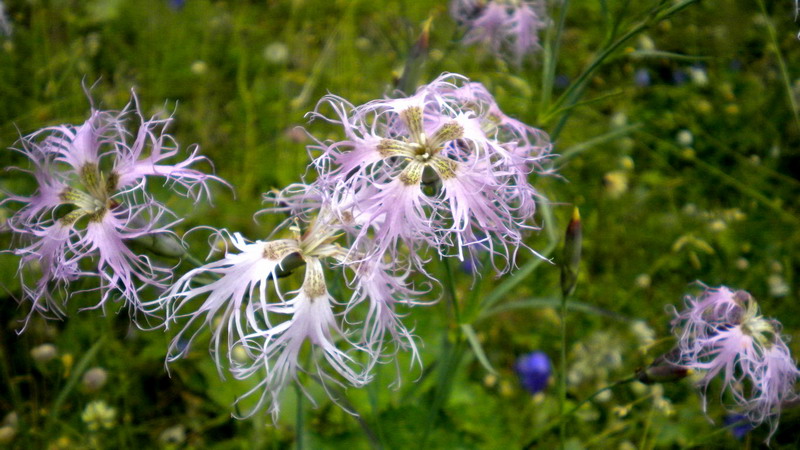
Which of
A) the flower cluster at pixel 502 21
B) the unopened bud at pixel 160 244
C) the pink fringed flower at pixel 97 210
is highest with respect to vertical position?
the pink fringed flower at pixel 97 210

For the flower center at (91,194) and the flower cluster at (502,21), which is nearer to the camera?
the flower center at (91,194)

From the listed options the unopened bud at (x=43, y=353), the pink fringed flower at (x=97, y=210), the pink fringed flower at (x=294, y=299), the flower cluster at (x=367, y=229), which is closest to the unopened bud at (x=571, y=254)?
the flower cluster at (x=367, y=229)

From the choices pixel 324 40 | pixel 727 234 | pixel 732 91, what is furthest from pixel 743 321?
pixel 324 40

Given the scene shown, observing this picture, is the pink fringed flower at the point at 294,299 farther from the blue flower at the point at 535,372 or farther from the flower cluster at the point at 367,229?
the blue flower at the point at 535,372

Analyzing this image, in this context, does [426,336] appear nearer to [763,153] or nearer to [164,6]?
[763,153]

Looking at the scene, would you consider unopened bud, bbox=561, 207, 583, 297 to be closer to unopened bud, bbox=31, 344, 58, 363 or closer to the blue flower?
the blue flower

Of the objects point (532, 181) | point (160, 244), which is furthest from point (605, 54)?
point (160, 244)

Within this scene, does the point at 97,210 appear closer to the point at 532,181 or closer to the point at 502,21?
the point at 532,181
